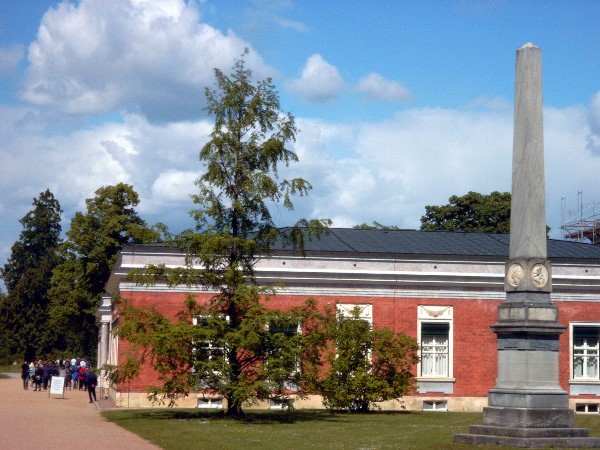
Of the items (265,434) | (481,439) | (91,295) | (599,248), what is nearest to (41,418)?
(265,434)

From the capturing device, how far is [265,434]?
83.5 ft

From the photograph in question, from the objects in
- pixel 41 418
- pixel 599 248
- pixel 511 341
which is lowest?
pixel 41 418

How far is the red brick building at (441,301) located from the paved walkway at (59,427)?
3.45 meters

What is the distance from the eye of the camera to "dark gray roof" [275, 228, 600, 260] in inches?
1628


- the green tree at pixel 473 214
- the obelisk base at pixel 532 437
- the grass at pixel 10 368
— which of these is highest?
the green tree at pixel 473 214

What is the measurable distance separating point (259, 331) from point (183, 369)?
2.65 metres

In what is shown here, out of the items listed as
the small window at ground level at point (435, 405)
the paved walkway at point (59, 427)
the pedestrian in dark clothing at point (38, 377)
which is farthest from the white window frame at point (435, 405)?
the pedestrian in dark clothing at point (38, 377)

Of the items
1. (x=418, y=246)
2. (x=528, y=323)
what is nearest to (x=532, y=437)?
(x=528, y=323)

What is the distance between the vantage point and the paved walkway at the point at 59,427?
22750 mm

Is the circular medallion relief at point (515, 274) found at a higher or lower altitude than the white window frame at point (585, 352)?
higher

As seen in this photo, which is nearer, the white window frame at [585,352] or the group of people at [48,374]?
the white window frame at [585,352]

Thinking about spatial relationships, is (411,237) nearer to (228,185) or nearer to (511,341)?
(228,185)

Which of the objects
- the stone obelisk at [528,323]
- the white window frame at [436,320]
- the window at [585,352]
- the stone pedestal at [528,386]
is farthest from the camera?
the window at [585,352]

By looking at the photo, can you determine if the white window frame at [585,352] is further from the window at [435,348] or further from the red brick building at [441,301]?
the window at [435,348]
